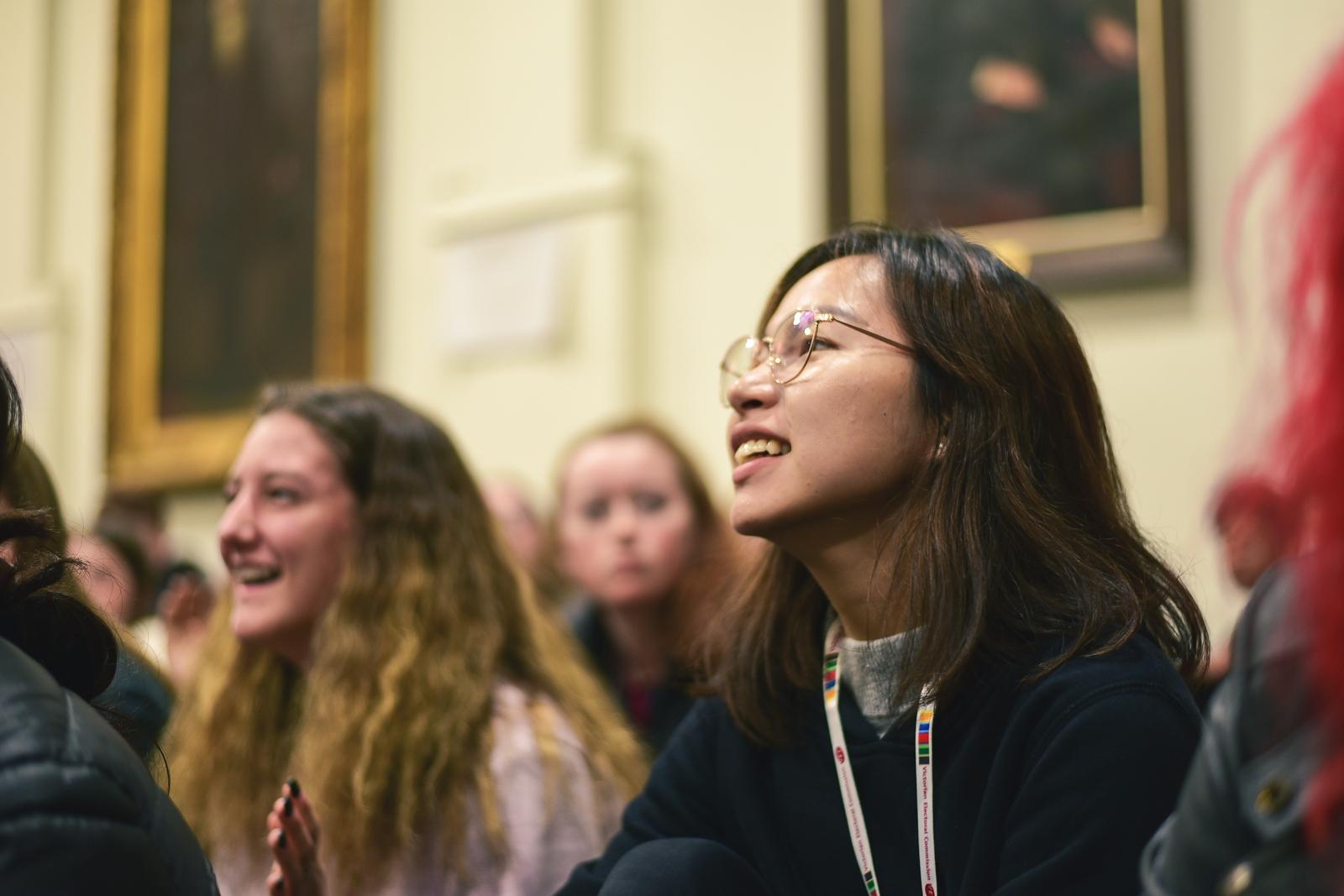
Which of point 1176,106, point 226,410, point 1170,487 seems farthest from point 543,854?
point 226,410

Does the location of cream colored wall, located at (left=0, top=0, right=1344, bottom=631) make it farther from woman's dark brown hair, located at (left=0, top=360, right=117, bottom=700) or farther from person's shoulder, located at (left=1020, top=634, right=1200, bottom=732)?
woman's dark brown hair, located at (left=0, top=360, right=117, bottom=700)

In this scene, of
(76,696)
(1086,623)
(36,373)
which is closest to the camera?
(76,696)

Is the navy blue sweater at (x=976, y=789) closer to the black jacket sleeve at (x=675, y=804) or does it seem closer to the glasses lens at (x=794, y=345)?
the black jacket sleeve at (x=675, y=804)

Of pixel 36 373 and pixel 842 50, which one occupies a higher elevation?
pixel 842 50

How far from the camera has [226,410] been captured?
26.4 ft

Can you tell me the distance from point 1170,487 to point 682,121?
2.55 m

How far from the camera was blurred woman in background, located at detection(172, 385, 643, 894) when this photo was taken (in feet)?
9.07

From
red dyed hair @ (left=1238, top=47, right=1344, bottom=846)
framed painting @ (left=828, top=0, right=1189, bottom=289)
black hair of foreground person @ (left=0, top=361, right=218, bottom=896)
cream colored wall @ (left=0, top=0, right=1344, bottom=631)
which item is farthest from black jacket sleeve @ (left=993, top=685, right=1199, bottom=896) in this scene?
framed painting @ (left=828, top=0, right=1189, bottom=289)

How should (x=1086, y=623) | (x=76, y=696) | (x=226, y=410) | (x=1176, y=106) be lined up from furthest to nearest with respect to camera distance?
(x=226, y=410)
(x=1176, y=106)
(x=1086, y=623)
(x=76, y=696)

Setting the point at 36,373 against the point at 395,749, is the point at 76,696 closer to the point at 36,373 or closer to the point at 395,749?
the point at 395,749

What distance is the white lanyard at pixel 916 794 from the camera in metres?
2.01

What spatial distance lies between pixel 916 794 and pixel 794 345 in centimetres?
68

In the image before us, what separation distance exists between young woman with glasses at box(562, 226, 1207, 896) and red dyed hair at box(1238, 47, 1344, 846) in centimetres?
74

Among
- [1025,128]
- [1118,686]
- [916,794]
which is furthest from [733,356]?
[1025,128]
